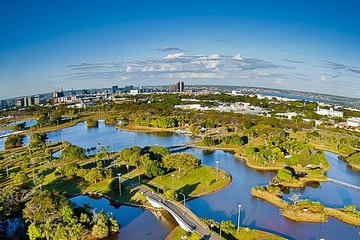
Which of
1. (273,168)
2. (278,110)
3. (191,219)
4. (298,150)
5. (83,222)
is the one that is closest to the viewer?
(83,222)

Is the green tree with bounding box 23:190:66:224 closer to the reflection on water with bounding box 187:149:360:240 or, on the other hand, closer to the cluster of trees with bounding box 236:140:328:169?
the reflection on water with bounding box 187:149:360:240

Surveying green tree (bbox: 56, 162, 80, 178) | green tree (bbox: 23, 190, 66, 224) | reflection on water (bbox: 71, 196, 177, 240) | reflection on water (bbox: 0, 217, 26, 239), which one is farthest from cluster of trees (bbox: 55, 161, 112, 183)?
green tree (bbox: 23, 190, 66, 224)

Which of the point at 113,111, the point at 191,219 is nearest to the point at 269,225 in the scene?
the point at 191,219

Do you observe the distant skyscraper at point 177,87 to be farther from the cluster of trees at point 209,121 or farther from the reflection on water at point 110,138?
the reflection on water at point 110,138

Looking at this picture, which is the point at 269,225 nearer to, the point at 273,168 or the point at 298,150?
the point at 273,168

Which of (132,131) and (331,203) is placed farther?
(132,131)

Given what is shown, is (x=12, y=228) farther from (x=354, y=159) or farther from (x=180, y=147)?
(x=354, y=159)
